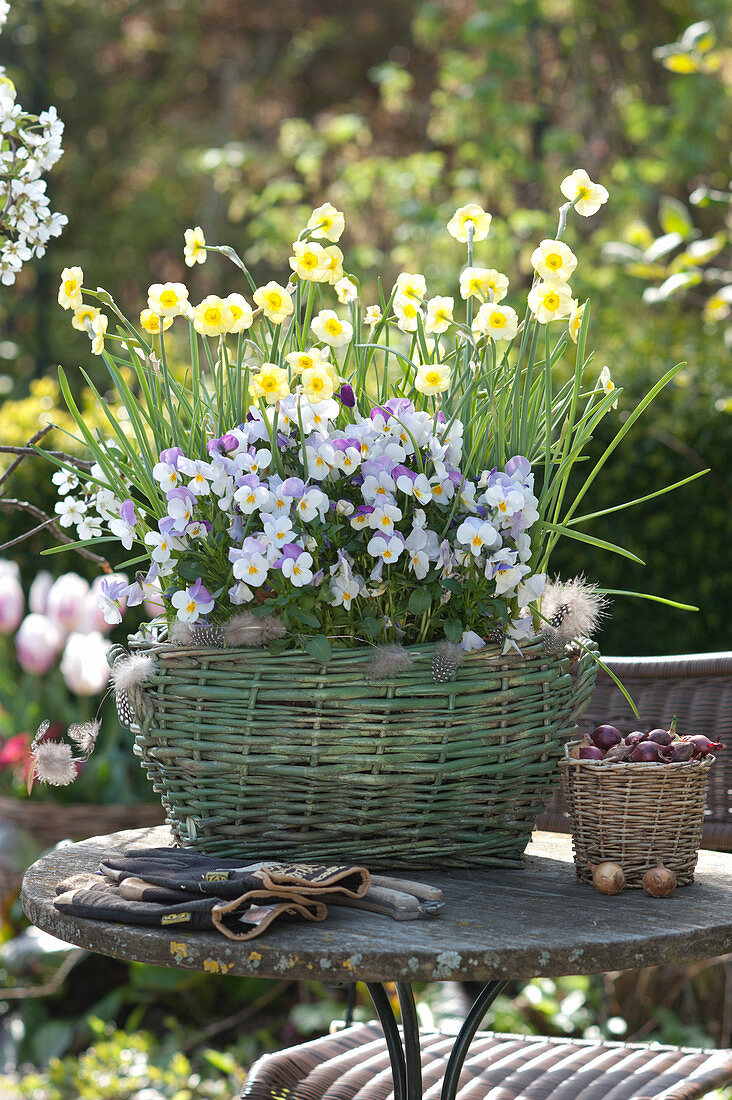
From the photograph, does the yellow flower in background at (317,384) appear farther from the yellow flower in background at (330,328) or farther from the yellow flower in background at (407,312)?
the yellow flower in background at (407,312)

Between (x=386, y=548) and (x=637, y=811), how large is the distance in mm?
353

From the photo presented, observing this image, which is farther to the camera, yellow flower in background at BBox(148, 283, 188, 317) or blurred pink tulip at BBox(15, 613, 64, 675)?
blurred pink tulip at BBox(15, 613, 64, 675)

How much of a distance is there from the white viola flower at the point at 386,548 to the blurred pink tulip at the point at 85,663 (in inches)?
72.1

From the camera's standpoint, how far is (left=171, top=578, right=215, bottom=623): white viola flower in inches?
40.3

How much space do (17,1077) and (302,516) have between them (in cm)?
207

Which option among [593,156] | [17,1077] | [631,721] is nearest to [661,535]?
[631,721]

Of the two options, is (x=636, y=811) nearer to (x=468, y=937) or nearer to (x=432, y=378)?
(x=468, y=937)

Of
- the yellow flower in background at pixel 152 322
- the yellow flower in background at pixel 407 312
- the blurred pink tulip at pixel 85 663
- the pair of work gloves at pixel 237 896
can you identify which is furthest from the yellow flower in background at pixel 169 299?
the blurred pink tulip at pixel 85 663

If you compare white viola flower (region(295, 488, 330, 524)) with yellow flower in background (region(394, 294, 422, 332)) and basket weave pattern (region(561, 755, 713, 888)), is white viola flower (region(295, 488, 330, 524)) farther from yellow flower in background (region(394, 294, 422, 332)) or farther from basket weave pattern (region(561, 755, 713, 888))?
basket weave pattern (region(561, 755, 713, 888))

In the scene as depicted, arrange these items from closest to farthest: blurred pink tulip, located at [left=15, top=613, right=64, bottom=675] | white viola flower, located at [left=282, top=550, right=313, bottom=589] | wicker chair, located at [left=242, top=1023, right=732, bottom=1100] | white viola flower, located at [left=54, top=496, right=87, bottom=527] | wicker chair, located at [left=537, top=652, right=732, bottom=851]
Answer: white viola flower, located at [left=282, top=550, right=313, bottom=589] → white viola flower, located at [left=54, top=496, right=87, bottom=527] → wicker chair, located at [left=242, top=1023, right=732, bottom=1100] → wicker chair, located at [left=537, top=652, right=732, bottom=851] → blurred pink tulip, located at [left=15, top=613, right=64, bottom=675]

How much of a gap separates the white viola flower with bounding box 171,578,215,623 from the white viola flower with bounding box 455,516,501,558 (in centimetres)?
24

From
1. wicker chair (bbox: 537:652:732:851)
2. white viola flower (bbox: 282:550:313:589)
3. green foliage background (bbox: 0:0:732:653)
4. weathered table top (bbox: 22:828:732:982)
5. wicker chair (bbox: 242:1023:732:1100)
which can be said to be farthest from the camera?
green foliage background (bbox: 0:0:732:653)

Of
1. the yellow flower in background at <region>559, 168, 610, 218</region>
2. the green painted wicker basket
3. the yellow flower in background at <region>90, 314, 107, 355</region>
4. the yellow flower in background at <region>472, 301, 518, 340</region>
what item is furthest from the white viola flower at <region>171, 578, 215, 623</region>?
the yellow flower in background at <region>559, 168, 610, 218</region>

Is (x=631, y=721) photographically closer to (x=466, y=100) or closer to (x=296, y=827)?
(x=296, y=827)
